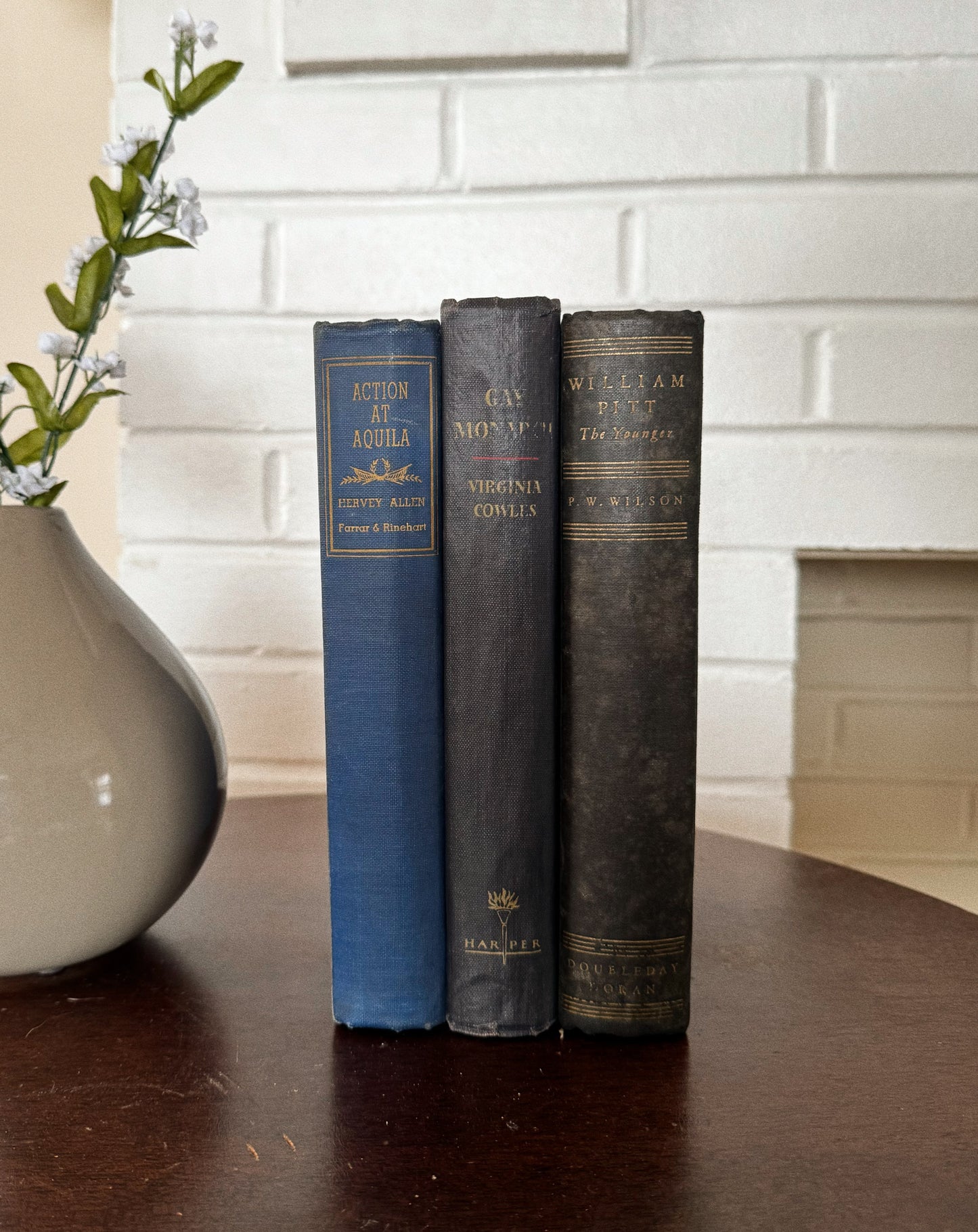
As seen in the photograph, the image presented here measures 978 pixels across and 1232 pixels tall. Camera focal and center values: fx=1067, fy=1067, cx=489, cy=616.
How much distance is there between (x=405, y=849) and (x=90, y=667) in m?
0.19

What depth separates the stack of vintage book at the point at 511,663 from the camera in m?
0.49

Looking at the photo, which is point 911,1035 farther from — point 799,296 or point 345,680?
point 799,296

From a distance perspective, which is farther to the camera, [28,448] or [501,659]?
[28,448]

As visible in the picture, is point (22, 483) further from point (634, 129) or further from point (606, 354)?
point (634, 129)

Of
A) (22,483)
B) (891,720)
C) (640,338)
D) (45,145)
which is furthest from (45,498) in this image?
(891,720)

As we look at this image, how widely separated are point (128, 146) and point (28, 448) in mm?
173

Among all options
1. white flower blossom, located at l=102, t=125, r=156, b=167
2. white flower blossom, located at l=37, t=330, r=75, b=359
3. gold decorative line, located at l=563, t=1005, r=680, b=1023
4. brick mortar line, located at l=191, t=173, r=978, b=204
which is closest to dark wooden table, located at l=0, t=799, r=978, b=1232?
gold decorative line, located at l=563, t=1005, r=680, b=1023

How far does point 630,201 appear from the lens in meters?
1.02

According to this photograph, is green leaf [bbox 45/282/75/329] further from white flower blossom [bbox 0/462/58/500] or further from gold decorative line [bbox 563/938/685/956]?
gold decorative line [bbox 563/938/685/956]

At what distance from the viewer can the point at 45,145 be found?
1.19m

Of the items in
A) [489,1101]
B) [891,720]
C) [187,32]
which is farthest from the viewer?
[891,720]

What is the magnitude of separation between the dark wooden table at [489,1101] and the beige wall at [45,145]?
2.76ft

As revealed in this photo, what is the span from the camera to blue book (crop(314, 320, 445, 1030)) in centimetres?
50

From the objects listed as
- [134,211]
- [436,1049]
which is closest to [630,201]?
[134,211]
